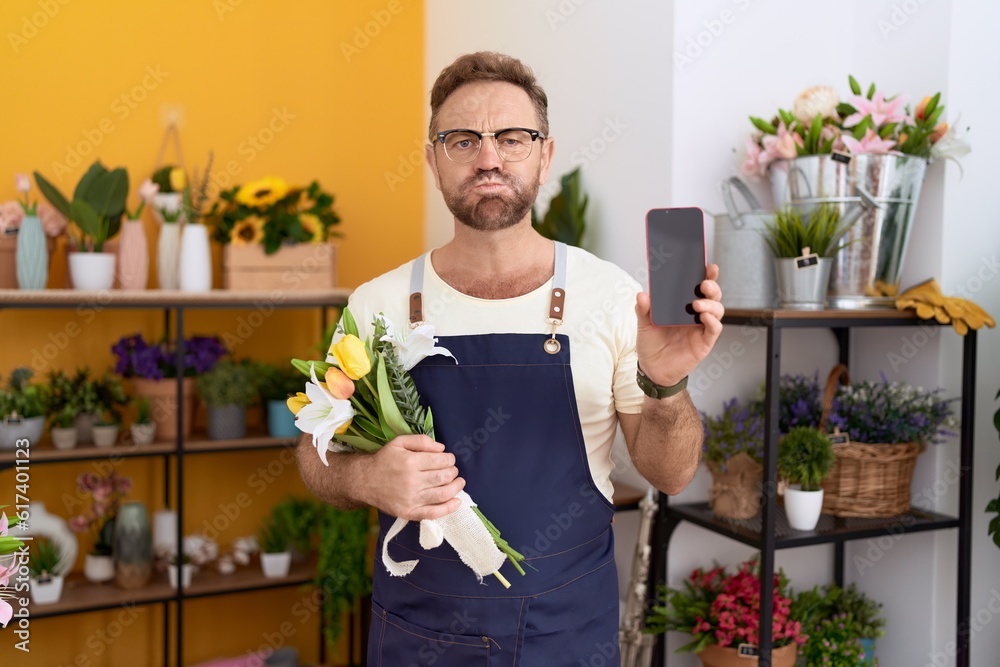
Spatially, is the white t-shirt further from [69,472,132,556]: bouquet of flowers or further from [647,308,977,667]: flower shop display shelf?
[69,472,132,556]: bouquet of flowers

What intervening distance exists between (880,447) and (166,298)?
2.21 metres

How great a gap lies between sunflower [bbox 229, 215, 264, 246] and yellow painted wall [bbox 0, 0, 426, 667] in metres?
0.34

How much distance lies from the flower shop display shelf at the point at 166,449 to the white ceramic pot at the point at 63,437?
3 cm

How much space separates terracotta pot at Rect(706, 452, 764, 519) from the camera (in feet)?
7.37

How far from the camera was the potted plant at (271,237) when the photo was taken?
317 cm

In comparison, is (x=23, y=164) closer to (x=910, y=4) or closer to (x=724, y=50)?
(x=724, y=50)

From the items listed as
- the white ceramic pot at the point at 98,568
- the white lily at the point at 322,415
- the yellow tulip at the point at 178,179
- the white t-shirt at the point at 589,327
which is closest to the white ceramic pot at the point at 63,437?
the white ceramic pot at the point at 98,568

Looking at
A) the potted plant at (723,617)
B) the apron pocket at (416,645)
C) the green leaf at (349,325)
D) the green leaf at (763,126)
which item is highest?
the green leaf at (763,126)

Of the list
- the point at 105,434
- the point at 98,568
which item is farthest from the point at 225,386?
the point at 98,568

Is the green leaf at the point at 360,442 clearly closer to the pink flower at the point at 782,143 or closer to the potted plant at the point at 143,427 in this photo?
the pink flower at the point at 782,143

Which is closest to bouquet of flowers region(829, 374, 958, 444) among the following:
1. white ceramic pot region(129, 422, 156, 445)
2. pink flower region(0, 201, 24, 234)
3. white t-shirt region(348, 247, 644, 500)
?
white t-shirt region(348, 247, 644, 500)

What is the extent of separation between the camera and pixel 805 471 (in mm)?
2189

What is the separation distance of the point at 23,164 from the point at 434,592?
2388 millimetres

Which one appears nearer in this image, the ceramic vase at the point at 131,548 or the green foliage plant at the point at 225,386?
the ceramic vase at the point at 131,548
